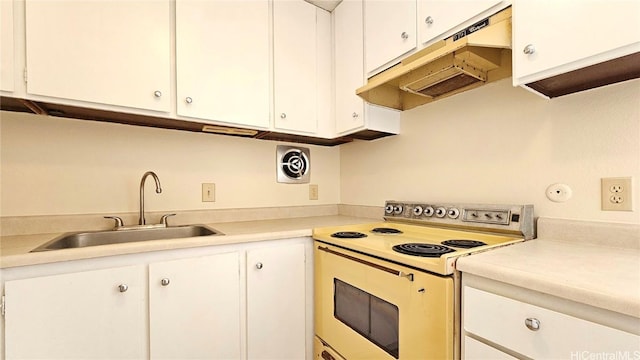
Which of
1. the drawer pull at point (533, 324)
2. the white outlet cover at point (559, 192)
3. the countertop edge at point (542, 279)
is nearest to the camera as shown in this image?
the countertop edge at point (542, 279)

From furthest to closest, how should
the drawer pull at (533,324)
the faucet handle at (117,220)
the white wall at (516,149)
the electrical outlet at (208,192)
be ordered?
the electrical outlet at (208,192)
the faucet handle at (117,220)
the white wall at (516,149)
the drawer pull at (533,324)

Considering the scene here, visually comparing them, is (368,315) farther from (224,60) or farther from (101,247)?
(224,60)

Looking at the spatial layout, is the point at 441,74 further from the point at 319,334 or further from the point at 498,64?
the point at 319,334

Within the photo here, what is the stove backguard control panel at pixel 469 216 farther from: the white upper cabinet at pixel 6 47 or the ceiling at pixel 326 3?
the white upper cabinet at pixel 6 47

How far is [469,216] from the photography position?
1356 mm

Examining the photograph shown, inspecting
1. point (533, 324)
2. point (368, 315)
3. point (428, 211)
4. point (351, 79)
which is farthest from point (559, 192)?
point (351, 79)

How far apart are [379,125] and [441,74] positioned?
524 mm

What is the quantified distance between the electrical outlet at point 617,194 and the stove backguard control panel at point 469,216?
228 mm

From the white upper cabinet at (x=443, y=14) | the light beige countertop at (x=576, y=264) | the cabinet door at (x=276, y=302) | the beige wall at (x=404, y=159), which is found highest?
the white upper cabinet at (x=443, y=14)

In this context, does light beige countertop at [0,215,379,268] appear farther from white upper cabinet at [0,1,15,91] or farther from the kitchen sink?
white upper cabinet at [0,1,15,91]

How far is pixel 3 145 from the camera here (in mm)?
1354

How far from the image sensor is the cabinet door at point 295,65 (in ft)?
5.71

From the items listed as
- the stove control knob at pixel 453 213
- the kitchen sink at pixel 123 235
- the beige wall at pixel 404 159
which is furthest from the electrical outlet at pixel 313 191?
the stove control knob at pixel 453 213

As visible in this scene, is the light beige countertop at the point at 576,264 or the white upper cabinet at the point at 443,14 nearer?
the light beige countertop at the point at 576,264
